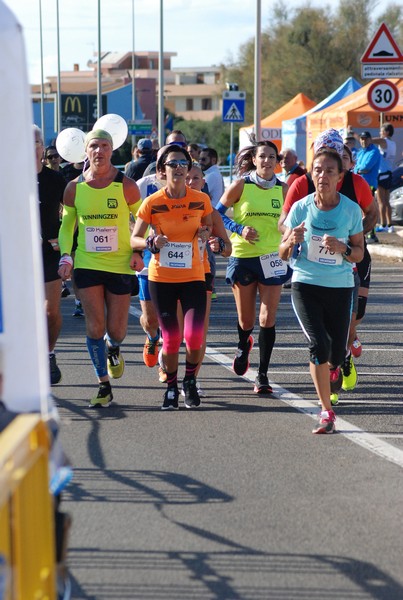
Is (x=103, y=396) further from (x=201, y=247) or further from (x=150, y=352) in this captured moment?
(x=150, y=352)

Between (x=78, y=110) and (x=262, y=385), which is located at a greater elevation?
(x=78, y=110)

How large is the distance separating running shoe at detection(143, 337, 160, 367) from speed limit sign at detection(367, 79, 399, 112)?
10769 mm

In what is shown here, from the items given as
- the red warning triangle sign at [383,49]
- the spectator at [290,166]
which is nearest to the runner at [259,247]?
the spectator at [290,166]

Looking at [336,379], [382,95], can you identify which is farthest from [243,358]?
[382,95]

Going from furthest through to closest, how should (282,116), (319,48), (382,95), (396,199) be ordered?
(319,48) < (282,116) < (396,199) < (382,95)

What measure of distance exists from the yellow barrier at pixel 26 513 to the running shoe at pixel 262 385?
19.4 ft

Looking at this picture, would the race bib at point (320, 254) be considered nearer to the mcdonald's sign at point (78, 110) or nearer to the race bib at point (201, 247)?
the race bib at point (201, 247)

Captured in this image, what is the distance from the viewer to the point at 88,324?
28.9 feet

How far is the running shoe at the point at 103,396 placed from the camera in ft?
28.8

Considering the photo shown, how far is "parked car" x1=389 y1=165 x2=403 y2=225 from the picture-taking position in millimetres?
24391

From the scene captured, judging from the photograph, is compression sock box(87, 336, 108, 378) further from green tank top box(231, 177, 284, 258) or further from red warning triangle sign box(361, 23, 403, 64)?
red warning triangle sign box(361, 23, 403, 64)

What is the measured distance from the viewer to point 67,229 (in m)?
8.84

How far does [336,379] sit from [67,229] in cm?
235

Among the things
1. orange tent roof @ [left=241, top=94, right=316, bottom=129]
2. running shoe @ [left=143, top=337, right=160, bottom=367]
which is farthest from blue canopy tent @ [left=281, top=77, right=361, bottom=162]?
running shoe @ [left=143, top=337, right=160, bottom=367]
